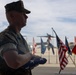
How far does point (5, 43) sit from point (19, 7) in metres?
0.42

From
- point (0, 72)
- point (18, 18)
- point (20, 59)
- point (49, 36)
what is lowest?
point (49, 36)

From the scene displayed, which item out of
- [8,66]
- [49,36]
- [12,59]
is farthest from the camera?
[49,36]

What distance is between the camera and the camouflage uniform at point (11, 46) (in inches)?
115

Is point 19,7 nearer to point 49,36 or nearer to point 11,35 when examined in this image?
point 11,35

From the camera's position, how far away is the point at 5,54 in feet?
9.36

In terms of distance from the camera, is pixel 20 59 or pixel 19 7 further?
pixel 19 7

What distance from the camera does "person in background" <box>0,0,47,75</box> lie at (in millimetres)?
2896

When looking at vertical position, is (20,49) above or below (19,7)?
below

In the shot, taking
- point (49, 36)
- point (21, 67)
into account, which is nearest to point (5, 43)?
point (21, 67)

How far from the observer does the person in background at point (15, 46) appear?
9.50 feet

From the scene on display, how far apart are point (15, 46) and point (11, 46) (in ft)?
0.19

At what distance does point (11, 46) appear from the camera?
9.52 ft

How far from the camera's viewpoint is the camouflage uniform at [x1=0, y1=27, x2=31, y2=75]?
9.59 ft

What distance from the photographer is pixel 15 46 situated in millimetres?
2947
